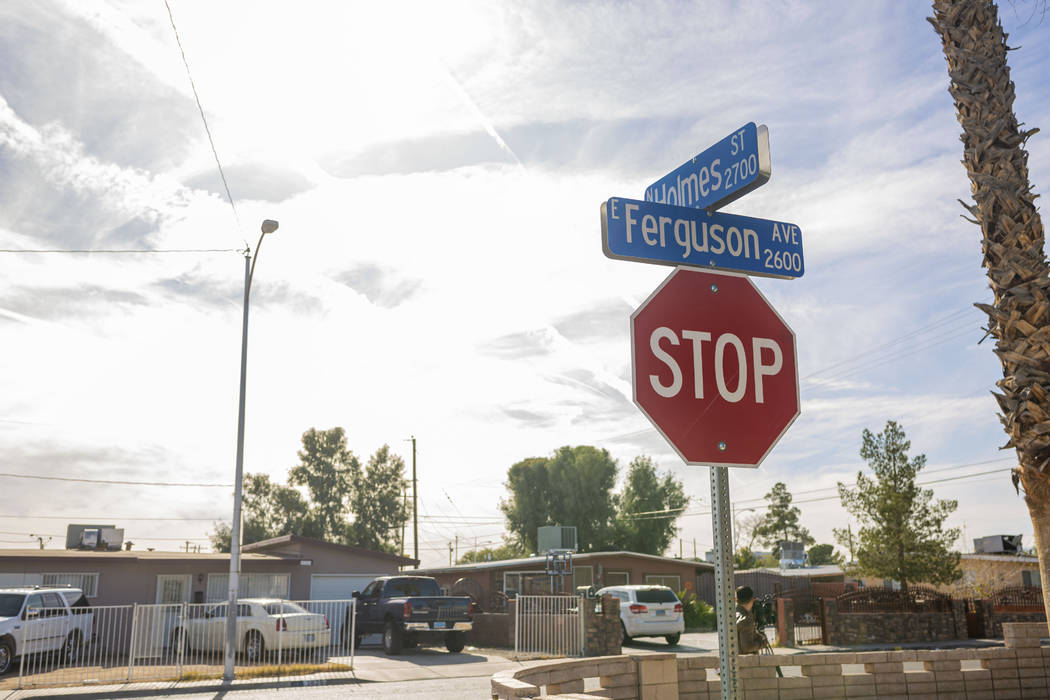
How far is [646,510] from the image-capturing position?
63.7 metres

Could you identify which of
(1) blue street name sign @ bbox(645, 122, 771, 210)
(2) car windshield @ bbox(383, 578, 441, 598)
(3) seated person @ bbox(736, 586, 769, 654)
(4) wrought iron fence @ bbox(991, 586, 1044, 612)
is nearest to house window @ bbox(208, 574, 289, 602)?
(2) car windshield @ bbox(383, 578, 441, 598)

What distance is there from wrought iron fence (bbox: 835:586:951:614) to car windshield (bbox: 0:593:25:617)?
76.3 feet

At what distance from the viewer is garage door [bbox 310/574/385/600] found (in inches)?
1259

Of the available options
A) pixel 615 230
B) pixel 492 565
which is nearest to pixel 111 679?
pixel 615 230

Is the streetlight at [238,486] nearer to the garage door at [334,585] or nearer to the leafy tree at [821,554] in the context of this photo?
the garage door at [334,585]

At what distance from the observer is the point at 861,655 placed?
8.83 m

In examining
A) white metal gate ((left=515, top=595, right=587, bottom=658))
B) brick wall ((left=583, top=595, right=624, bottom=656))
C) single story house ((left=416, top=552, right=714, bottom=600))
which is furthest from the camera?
single story house ((left=416, top=552, right=714, bottom=600))

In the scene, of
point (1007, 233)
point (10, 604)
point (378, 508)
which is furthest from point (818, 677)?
point (378, 508)

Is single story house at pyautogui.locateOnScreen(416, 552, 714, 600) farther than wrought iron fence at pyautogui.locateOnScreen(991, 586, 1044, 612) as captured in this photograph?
Yes

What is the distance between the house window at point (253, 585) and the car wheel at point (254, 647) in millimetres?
9088

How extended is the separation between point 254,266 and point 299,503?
49.7 meters

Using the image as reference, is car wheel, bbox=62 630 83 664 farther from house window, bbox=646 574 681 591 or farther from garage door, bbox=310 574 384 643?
house window, bbox=646 574 681 591

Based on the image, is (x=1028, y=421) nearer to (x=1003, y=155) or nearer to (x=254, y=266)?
(x=1003, y=155)

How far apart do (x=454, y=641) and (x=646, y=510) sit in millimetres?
42211
